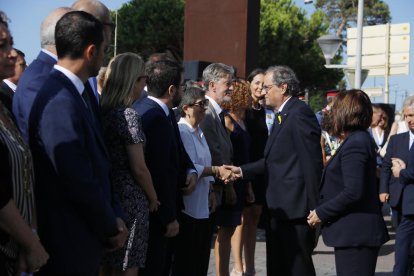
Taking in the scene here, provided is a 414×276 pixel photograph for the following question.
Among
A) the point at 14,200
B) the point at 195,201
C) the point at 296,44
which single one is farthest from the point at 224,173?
the point at 296,44

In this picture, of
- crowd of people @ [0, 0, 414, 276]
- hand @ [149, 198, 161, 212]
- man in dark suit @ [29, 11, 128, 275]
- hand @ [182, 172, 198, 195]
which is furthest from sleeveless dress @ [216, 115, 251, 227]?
man in dark suit @ [29, 11, 128, 275]

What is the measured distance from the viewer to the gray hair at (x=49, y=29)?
3.57 m

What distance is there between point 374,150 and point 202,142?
1.43 m

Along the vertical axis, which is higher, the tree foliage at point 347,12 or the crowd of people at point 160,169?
the tree foliage at point 347,12

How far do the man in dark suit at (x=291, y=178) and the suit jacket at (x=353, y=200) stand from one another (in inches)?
18.1

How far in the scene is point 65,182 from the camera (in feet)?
9.57

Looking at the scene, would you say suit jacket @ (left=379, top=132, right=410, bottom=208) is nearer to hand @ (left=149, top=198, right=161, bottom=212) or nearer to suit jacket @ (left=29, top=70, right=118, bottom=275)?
hand @ (left=149, top=198, right=161, bottom=212)

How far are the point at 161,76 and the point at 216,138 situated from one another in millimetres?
1275

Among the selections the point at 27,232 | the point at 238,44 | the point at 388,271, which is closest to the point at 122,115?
the point at 27,232

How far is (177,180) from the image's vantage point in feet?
15.3

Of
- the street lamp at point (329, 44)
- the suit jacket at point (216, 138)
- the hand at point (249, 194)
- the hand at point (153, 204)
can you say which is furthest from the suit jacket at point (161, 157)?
the street lamp at point (329, 44)

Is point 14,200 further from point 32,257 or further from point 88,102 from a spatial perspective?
point 88,102

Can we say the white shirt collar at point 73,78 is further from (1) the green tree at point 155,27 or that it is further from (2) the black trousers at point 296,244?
(1) the green tree at point 155,27

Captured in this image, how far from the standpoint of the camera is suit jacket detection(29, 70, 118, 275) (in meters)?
2.91
